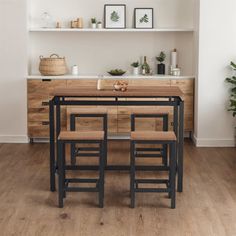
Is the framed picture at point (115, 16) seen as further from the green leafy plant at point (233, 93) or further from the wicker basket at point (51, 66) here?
the green leafy plant at point (233, 93)

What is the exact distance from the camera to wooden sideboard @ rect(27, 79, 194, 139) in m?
7.24

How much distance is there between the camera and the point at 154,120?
7.30 meters

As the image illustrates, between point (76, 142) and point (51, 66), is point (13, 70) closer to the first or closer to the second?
point (51, 66)

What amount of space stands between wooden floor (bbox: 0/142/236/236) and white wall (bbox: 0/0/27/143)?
1.21m

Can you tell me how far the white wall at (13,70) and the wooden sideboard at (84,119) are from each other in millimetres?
119

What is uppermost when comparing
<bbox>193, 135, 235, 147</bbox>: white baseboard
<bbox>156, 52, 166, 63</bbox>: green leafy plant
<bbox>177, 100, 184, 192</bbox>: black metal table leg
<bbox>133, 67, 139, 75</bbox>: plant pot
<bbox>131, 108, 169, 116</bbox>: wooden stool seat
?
<bbox>156, 52, 166, 63</bbox>: green leafy plant

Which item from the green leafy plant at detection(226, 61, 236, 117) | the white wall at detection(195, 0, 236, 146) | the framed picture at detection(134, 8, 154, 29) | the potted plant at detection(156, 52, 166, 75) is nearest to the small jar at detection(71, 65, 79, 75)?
the framed picture at detection(134, 8, 154, 29)

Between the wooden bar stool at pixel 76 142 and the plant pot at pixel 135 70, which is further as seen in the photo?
the plant pot at pixel 135 70

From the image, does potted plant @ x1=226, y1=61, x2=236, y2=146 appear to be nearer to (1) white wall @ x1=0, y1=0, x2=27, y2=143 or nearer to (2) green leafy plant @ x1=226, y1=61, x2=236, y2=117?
(2) green leafy plant @ x1=226, y1=61, x2=236, y2=117

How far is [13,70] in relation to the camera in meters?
7.23

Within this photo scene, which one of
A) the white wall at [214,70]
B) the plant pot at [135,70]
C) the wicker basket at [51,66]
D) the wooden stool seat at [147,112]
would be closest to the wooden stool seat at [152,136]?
the wooden stool seat at [147,112]

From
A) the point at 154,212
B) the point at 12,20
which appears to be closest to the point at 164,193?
the point at 154,212

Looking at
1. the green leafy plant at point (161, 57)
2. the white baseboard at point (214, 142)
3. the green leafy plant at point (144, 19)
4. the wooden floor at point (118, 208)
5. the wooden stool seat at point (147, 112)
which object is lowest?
the wooden floor at point (118, 208)

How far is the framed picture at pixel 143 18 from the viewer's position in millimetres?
7562
